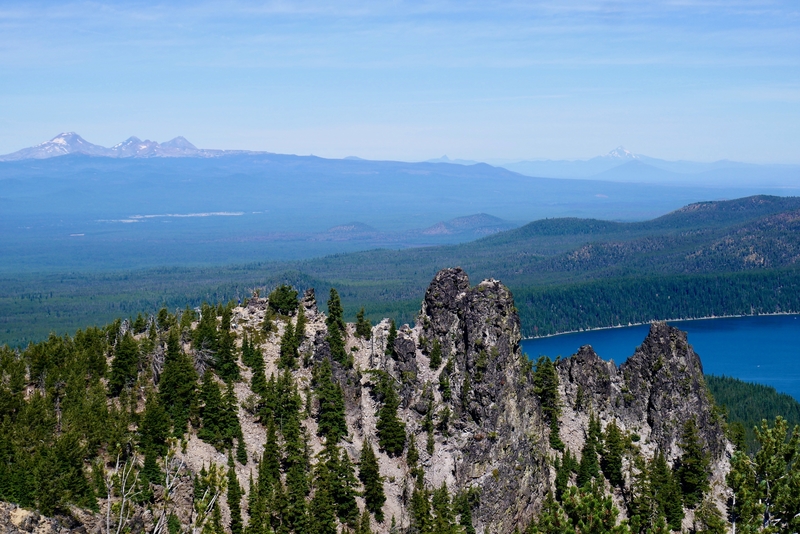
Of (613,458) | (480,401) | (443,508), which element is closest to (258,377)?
(480,401)

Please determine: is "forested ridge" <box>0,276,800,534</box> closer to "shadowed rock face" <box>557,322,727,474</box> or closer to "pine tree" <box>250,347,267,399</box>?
"pine tree" <box>250,347,267,399</box>

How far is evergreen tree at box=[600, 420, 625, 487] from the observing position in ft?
242

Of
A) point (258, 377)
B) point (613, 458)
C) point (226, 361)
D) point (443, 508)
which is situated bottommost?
point (443, 508)

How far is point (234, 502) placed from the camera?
200 ft

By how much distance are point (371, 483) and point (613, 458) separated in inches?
819

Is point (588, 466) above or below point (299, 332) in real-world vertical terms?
below

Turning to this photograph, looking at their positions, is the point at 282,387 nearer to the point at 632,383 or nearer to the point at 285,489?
the point at 285,489

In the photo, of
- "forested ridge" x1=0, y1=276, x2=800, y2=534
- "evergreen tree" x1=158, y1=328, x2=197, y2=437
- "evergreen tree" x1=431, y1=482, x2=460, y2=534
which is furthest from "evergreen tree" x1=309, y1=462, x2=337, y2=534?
"evergreen tree" x1=158, y1=328, x2=197, y2=437

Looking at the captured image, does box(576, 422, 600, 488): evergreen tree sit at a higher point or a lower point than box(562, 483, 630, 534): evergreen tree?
lower

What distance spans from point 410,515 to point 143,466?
19.2m

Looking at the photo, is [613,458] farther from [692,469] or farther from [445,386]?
[445,386]

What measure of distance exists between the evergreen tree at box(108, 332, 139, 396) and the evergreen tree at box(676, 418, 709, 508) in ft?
146

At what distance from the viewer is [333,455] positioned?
66312 millimetres

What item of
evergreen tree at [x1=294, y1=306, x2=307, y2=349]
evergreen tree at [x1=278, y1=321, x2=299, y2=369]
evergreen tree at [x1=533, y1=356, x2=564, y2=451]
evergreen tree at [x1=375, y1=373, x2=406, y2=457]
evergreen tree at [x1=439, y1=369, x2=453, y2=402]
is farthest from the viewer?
evergreen tree at [x1=294, y1=306, x2=307, y2=349]
